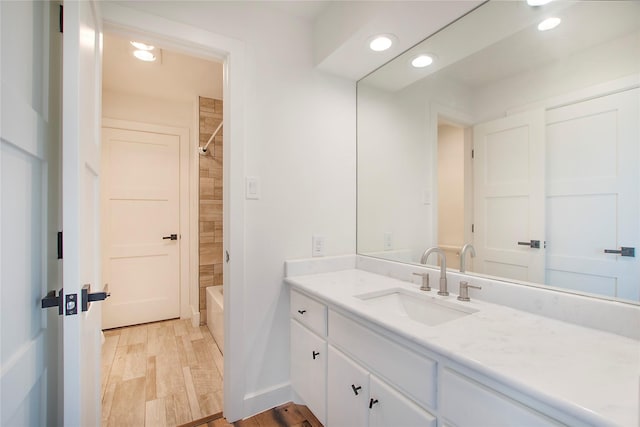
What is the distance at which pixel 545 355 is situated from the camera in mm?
772

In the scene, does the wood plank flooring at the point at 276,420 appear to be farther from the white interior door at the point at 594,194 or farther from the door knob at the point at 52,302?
the white interior door at the point at 594,194

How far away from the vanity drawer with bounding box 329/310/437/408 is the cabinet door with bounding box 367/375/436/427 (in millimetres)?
29

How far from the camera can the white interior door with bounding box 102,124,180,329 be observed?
9.27 feet

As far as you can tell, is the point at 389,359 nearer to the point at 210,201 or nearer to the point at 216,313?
the point at 216,313

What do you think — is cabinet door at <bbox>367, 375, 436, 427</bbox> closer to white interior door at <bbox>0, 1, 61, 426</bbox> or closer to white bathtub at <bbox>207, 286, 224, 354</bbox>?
white interior door at <bbox>0, 1, 61, 426</bbox>

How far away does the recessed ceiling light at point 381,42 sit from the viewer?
5.01 feet

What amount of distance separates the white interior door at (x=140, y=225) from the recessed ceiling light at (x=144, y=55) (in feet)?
3.12

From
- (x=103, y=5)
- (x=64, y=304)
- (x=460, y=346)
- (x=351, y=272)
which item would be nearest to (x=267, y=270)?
(x=351, y=272)

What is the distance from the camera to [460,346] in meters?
0.82

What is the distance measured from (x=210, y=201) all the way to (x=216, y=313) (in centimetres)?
119

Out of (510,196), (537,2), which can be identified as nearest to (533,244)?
(510,196)

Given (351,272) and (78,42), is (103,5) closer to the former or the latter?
(78,42)

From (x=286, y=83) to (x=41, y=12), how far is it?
110 cm

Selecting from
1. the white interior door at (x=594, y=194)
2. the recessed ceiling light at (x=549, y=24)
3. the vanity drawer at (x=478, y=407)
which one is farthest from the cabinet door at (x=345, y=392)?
the recessed ceiling light at (x=549, y=24)
